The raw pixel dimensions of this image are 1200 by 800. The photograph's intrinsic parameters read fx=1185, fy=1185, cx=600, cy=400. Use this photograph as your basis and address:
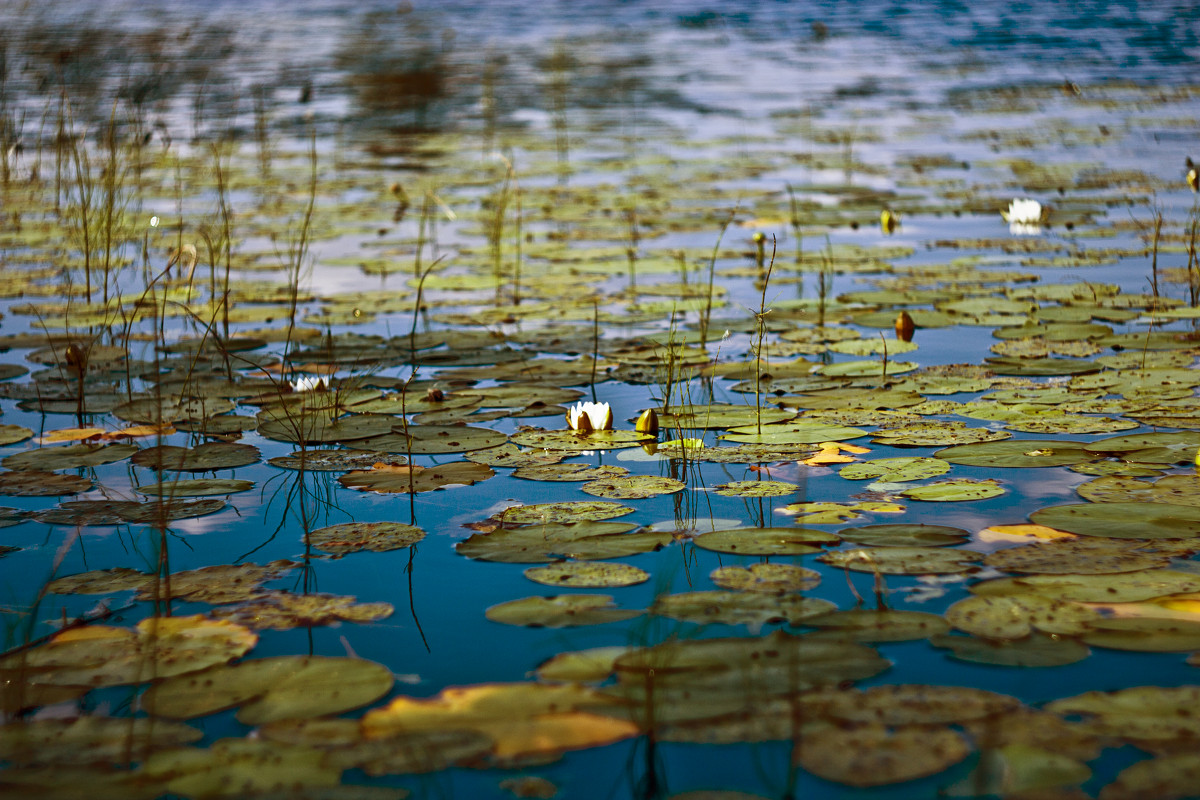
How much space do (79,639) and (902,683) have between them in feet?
5.21

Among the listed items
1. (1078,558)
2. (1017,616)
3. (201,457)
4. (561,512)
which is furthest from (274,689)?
(1078,558)

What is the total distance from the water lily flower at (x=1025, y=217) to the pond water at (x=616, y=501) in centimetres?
4

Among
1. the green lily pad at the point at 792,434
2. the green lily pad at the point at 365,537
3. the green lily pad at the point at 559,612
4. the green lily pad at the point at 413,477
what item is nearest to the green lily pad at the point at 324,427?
the green lily pad at the point at 413,477

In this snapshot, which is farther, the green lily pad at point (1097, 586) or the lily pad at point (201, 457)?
the lily pad at point (201, 457)

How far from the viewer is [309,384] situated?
13.4ft

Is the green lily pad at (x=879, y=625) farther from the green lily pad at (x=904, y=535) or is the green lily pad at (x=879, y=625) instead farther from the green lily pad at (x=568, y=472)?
the green lily pad at (x=568, y=472)

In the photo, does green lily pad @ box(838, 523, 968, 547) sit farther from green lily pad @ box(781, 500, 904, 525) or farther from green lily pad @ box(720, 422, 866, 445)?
green lily pad @ box(720, 422, 866, 445)

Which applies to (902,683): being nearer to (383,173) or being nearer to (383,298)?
(383,298)

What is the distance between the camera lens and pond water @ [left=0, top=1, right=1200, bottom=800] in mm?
1915

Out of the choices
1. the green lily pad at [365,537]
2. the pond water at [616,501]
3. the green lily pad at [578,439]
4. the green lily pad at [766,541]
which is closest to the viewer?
the pond water at [616,501]

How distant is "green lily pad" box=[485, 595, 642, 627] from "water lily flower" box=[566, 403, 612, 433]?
3.97 ft

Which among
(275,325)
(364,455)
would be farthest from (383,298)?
(364,455)

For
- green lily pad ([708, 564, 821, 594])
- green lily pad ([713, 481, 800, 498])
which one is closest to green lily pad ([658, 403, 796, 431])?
green lily pad ([713, 481, 800, 498])

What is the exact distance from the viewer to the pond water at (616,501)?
1.92 metres
